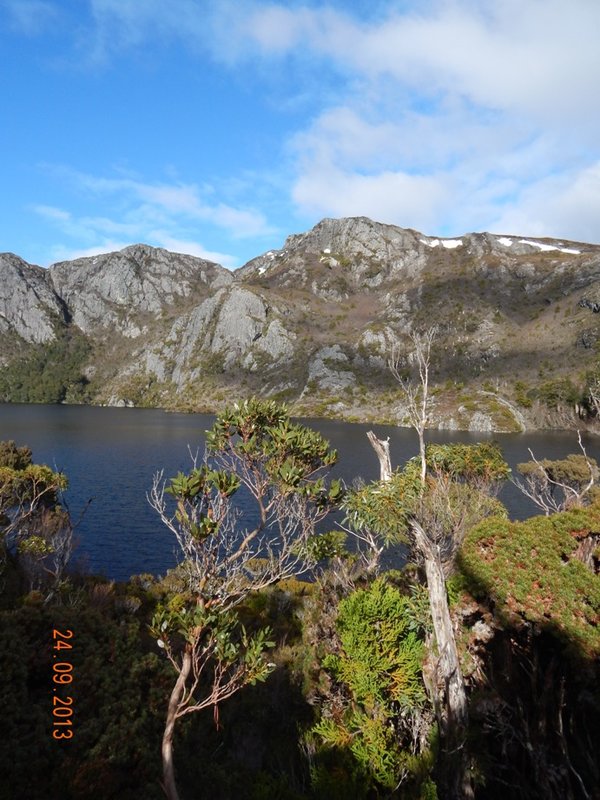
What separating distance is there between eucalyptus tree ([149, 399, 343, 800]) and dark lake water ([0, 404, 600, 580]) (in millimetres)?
28125

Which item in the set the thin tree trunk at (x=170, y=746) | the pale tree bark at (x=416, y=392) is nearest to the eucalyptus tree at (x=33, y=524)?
the thin tree trunk at (x=170, y=746)

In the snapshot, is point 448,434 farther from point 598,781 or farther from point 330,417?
point 598,781

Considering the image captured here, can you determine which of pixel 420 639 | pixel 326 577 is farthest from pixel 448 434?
pixel 420 639

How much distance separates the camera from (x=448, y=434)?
4990 inches

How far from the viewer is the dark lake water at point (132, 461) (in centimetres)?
4188

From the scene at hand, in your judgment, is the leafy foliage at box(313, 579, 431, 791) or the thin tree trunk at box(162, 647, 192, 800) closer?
the thin tree trunk at box(162, 647, 192, 800)

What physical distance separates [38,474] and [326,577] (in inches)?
1146

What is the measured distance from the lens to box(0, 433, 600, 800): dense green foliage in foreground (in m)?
9.42

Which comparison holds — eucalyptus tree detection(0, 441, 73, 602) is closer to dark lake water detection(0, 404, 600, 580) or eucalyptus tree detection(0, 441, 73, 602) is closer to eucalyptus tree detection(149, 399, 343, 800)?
dark lake water detection(0, 404, 600, 580)

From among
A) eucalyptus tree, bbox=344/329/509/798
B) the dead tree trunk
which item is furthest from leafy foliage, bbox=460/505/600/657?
the dead tree trunk

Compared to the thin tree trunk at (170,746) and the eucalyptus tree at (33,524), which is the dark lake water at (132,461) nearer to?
the eucalyptus tree at (33,524)

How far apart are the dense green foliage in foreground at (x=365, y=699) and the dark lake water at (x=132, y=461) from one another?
24.8 m

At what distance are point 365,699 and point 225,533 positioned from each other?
852 cm

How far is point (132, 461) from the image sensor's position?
79.2 m
